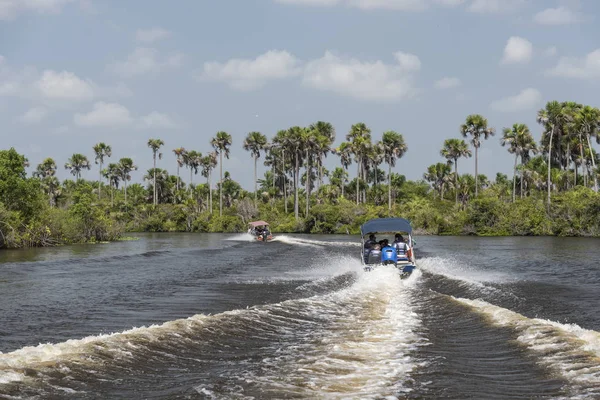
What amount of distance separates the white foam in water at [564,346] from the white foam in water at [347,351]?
188 centimetres

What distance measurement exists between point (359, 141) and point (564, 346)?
279 feet

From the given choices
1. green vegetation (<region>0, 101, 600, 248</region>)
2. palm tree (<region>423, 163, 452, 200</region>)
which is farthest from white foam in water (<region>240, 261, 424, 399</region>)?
palm tree (<region>423, 163, 452, 200</region>)

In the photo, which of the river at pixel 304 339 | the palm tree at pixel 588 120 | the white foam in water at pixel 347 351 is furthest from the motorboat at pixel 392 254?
the palm tree at pixel 588 120

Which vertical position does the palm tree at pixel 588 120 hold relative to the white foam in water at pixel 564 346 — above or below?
above

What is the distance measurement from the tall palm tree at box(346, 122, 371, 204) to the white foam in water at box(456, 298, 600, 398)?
260 feet

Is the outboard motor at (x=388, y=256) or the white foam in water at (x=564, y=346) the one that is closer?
the white foam in water at (x=564, y=346)

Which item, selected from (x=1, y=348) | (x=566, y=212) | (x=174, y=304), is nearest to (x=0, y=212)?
(x=174, y=304)

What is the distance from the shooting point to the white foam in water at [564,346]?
7.19 metres

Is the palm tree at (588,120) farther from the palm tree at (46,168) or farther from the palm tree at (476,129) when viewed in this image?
the palm tree at (46,168)

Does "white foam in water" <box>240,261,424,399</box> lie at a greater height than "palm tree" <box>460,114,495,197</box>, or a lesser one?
lesser

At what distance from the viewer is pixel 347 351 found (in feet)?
29.7

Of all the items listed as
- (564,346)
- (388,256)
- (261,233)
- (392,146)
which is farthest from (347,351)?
(392,146)

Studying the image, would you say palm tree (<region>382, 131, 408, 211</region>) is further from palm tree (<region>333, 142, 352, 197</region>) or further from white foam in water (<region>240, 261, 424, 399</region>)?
white foam in water (<region>240, 261, 424, 399</region>)

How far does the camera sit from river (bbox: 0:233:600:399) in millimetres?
6957
